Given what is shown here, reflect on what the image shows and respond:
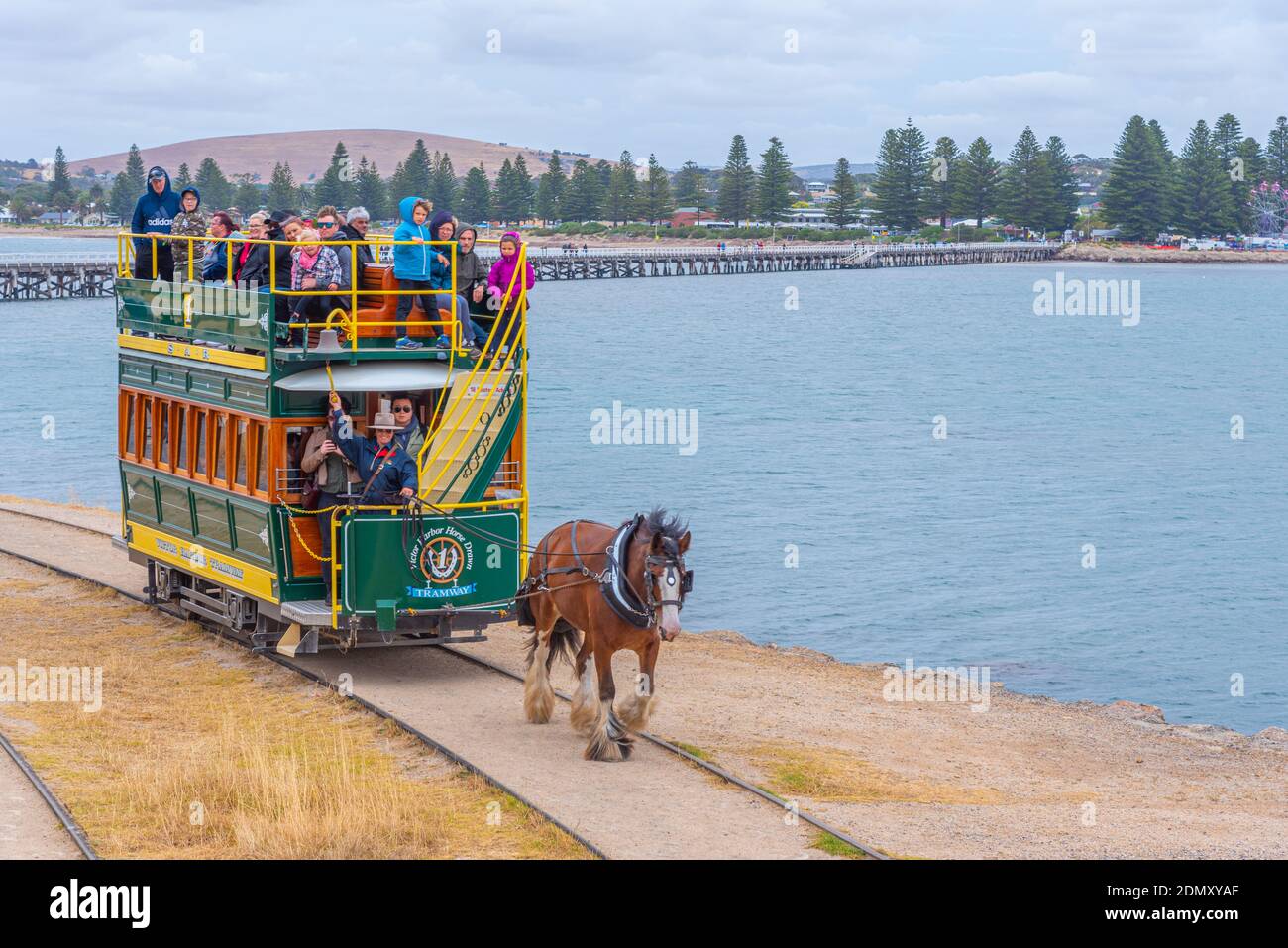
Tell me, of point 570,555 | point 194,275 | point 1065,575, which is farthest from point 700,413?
point 570,555

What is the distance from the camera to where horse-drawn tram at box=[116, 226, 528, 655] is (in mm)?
16953

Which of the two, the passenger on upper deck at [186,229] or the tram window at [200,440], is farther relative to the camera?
the passenger on upper deck at [186,229]

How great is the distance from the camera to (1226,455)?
6297cm

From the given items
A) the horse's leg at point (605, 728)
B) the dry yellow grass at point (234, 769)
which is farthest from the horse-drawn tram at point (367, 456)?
the horse's leg at point (605, 728)

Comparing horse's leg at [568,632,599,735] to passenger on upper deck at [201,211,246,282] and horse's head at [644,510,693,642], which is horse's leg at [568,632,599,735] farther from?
passenger on upper deck at [201,211,246,282]

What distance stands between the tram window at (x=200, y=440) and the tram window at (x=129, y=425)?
7.48 feet

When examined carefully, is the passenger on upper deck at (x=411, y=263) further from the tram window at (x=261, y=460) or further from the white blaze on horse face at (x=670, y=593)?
the white blaze on horse face at (x=670, y=593)

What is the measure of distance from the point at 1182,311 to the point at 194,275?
140 m

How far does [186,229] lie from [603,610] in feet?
28.3

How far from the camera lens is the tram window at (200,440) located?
1922 cm

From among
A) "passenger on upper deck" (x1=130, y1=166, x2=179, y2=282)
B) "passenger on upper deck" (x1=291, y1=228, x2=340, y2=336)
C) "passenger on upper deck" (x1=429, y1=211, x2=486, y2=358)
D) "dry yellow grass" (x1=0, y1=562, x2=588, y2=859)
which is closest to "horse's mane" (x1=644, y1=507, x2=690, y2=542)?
"dry yellow grass" (x1=0, y1=562, x2=588, y2=859)

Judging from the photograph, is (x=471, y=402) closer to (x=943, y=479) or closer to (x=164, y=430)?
(x=164, y=430)

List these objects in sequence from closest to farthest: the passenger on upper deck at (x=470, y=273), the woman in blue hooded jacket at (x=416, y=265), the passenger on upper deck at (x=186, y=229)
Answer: the woman in blue hooded jacket at (x=416, y=265) → the passenger on upper deck at (x=470, y=273) → the passenger on upper deck at (x=186, y=229)
